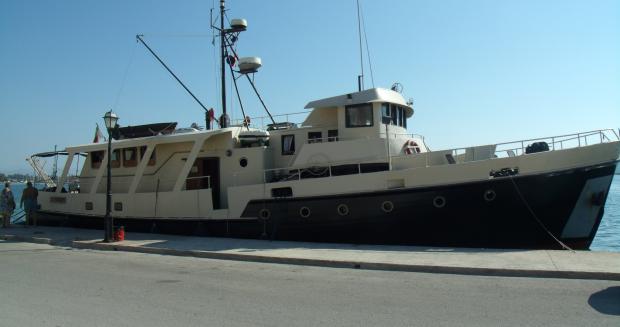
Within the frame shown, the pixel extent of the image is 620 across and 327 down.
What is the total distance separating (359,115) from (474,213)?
4.10 meters

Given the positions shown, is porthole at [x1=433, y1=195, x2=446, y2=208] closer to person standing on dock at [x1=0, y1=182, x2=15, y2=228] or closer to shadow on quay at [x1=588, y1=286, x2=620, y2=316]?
shadow on quay at [x1=588, y1=286, x2=620, y2=316]

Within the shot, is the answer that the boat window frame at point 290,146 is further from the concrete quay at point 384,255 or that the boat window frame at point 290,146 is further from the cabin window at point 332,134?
the concrete quay at point 384,255

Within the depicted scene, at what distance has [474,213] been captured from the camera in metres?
11.1

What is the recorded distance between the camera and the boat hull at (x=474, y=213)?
35.4 feet

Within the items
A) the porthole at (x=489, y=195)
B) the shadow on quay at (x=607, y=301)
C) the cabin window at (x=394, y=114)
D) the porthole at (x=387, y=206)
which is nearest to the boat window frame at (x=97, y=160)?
the cabin window at (x=394, y=114)

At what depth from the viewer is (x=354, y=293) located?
23.4 ft

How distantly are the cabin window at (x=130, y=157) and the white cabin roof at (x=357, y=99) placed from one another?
6.41 metres

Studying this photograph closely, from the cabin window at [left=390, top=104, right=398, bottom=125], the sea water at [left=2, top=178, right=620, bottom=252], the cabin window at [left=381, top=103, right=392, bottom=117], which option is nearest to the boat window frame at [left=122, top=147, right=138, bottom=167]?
the cabin window at [left=381, top=103, right=392, bottom=117]

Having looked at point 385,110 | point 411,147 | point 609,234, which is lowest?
point 609,234

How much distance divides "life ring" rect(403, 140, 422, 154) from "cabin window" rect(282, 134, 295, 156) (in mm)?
3266

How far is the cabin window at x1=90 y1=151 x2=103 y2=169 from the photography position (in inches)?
677

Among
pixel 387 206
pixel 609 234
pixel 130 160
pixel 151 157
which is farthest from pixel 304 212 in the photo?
pixel 609 234

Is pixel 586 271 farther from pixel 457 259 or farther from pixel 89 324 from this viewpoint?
pixel 89 324

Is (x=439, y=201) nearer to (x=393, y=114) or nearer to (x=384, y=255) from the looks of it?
(x=384, y=255)
